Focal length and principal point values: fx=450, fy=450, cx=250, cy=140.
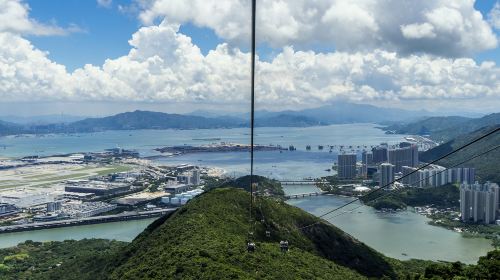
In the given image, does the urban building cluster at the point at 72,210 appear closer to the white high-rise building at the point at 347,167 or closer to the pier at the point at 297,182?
the pier at the point at 297,182

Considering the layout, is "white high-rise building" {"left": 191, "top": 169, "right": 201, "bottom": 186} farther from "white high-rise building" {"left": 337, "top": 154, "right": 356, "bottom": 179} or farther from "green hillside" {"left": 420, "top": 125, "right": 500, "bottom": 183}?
"green hillside" {"left": 420, "top": 125, "right": 500, "bottom": 183}

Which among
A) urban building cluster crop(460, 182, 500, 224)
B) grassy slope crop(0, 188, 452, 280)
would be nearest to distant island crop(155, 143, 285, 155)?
urban building cluster crop(460, 182, 500, 224)

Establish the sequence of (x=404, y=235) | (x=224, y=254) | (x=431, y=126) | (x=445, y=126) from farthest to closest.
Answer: (x=431, y=126) → (x=445, y=126) → (x=404, y=235) → (x=224, y=254)

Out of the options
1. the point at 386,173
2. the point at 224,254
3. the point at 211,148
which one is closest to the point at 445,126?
the point at 211,148

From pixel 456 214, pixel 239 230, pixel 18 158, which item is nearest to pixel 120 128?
pixel 18 158

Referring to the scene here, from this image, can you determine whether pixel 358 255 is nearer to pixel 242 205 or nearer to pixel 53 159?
pixel 242 205

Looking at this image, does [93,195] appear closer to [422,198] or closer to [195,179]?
[195,179]
